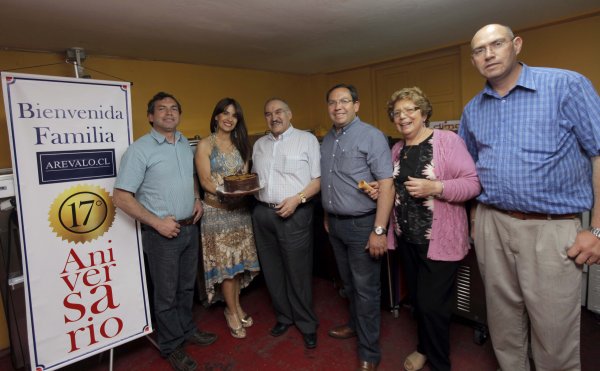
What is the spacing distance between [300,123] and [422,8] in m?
2.84

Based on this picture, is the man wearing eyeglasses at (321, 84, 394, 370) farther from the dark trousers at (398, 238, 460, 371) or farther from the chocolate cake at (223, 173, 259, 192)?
the chocolate cake at (223, 173, 259, 192)

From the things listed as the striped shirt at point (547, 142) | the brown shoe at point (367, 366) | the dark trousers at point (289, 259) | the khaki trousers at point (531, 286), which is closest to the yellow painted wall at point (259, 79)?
the dark trousers at point (289, 259)

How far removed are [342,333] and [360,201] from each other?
986 millimetres

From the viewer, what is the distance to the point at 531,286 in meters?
1.45

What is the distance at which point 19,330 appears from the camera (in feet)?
7.10

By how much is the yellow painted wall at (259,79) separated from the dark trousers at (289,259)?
182 centimetres

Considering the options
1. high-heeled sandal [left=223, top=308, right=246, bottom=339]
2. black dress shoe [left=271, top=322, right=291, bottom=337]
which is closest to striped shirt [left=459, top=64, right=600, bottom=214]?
black dress shoe [left=271, top=322, right=291, bottom=337]

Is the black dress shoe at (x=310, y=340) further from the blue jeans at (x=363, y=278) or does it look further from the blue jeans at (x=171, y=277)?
the blue jeans at (x=171, y=277)

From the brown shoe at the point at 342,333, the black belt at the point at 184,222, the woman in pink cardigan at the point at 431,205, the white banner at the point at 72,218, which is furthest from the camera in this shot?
the brown shoe at the point at 342,333

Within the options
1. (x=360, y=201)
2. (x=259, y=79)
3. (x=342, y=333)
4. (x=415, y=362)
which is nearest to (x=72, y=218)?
Answer: (x=360, y=201)

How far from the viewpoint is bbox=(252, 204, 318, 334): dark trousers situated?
2107 millimetres

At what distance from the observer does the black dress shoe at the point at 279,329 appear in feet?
7.66

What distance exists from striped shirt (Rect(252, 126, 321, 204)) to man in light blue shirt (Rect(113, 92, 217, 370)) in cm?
47

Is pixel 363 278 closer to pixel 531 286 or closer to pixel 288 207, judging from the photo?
pixel 288 207
